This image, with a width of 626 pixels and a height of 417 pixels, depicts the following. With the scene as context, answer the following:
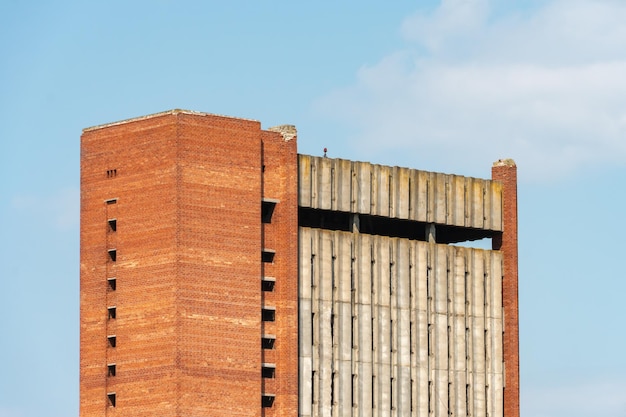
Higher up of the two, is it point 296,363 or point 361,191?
point 361,191

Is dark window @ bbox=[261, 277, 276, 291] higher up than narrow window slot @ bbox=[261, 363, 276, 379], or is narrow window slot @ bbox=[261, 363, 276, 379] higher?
dark window @ bbox=[261, 277, 276, 291]

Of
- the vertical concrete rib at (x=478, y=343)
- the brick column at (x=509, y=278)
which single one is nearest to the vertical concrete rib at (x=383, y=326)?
the vertical concrete rib at (x=478, y=343)

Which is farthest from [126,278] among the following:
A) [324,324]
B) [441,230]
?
[441,230]

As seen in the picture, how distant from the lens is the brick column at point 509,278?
473 feet

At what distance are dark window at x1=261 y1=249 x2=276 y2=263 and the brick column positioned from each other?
721 inches

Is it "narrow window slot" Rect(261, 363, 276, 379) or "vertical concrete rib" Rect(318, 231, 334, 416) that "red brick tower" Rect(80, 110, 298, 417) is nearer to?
"narrow window slot" Rect(261, 363, 276, 379)

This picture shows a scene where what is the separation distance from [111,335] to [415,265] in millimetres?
19702

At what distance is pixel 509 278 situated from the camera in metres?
145

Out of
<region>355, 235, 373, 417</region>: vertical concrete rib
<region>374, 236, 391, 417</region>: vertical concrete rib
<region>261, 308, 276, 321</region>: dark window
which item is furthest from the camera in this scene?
<region>374, 236, 391, 417</region>: vertical concrete rib

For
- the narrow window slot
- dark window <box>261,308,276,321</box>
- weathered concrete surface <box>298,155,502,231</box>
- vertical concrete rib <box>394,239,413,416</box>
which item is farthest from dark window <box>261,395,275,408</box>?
weathered concrete surface <box>298,155,502,231</box>

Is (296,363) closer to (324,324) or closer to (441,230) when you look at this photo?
(324,324)

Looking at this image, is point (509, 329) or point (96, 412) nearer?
point (96, 412)

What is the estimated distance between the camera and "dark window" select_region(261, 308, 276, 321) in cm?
13288

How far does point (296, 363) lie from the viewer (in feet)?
436
